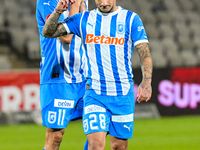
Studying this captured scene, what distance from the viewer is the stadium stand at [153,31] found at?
13.5m

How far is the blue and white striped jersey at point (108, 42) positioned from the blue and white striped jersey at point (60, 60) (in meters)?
0.61

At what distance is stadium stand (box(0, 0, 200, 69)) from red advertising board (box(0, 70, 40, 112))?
1915 millimetres

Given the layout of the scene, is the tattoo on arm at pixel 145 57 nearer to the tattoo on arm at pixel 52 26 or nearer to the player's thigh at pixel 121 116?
the player's thigh at pixel 121 116

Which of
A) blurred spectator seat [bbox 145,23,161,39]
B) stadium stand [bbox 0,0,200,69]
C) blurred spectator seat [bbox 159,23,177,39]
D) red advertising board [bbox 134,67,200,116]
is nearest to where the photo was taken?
red advertising board [bbox 134,67,200,116]

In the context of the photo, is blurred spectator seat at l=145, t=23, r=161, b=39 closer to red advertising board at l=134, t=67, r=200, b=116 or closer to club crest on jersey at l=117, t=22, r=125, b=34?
red advertising board at l=134, t=67, r=200, b=116

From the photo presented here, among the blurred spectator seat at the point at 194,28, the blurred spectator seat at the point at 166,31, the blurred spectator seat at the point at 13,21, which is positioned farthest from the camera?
the blurred spectator seat at the point at 194,28

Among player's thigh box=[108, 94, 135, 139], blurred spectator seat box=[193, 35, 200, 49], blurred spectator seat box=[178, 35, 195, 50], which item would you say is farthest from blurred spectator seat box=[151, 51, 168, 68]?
player's thigh box=[108, 94, 135, 139]

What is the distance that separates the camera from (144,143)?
7.84 meters

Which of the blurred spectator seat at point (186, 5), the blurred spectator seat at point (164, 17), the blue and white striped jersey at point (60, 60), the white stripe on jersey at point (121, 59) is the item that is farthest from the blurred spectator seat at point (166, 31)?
the white stripe on jersey at point (121, 59)

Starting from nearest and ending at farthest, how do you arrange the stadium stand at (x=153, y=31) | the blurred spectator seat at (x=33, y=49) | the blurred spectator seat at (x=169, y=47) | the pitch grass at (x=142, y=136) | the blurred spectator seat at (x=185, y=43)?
the pitch grass at (x=142, y=136), the blurred spectator seat at (x=33, y=49), the stadium stand at (x=153, y=31), the blurred spectator seat at (x=169, y=47), the blurred spectator seat at (x=185, y=43)

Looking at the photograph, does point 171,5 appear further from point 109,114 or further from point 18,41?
point 109,114

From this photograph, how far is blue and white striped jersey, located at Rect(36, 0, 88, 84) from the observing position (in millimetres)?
4926

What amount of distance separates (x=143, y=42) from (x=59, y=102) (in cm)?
127

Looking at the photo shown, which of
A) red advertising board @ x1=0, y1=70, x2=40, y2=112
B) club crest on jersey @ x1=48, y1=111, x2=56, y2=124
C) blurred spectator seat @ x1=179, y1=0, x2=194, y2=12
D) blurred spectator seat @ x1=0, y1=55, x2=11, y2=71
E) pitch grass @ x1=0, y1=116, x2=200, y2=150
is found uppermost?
blurred spectator seat @ x1=179, y1=0, x2=194, y2=12
